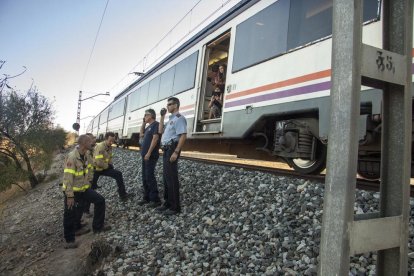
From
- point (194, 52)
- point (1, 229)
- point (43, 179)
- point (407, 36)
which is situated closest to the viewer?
point (407, 36)

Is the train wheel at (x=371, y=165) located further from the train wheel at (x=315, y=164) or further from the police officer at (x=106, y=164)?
the police officer at (x=106, y=164)

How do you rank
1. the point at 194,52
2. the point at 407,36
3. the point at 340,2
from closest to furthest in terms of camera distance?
the point at 340,2 < the point at 407,36 < the point at 194,52

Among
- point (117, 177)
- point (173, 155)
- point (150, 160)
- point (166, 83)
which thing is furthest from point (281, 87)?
point (166, 83)

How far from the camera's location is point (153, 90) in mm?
12672

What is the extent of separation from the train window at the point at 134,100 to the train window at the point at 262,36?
9.25 meters

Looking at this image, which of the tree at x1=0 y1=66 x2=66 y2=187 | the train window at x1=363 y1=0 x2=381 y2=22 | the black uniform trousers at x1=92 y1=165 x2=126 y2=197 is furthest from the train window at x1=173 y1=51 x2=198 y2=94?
the tree at x1=0 y1=66 x2=66 y2=187

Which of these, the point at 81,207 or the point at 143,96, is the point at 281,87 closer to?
the point at 81,207

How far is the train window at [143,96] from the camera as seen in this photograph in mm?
13764

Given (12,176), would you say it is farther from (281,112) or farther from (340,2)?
(340,2)

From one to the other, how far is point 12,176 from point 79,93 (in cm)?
2539

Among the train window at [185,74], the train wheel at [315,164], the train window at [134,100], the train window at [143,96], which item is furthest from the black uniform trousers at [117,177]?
the train window at [134,100]

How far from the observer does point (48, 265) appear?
16.6 feet

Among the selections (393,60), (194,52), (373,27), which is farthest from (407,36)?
(194,52)

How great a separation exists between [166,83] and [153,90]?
1805 mm
